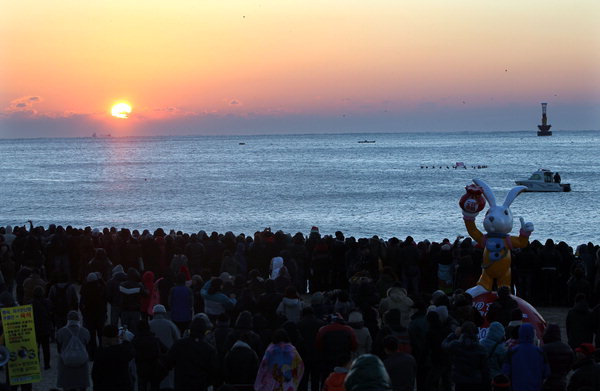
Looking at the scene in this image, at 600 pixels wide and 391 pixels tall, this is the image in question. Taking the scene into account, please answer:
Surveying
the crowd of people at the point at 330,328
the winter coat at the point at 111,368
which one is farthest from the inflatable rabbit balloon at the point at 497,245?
the winter coat at the point at 111,368

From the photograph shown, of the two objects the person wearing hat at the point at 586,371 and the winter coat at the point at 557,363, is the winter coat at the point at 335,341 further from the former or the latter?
the person wearing hat at the point at 586,371

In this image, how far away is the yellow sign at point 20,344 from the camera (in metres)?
10.5

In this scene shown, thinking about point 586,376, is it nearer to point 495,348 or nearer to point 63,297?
point 495,348

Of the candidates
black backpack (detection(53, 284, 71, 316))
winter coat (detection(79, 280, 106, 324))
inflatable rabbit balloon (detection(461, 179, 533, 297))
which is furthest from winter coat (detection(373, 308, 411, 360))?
black backpack (detection(53, 284, 71, 316))

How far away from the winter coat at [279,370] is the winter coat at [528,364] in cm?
223

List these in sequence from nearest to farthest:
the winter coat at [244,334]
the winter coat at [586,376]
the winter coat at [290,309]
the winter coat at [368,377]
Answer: the winter coat at [368,377]
the winter coat at [586,376]
the winter coat at [244,334]
the winter coat at [290,309]

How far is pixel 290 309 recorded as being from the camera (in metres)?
10.8

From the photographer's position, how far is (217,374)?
8.98m

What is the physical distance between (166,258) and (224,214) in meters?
44.2

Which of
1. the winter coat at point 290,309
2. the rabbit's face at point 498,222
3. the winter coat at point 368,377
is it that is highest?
the rabbit's face at point 498,222

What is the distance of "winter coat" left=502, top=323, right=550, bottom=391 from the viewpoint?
28.6 ft

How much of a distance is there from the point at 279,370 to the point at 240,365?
47 centimetres

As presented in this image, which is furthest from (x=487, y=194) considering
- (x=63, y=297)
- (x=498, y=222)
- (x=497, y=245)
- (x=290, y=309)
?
(x=63, y=297)

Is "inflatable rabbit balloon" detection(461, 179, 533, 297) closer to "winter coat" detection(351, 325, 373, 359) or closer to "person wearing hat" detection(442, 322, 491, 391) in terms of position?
"winter coat" detection(351, 325, 373, 359)
